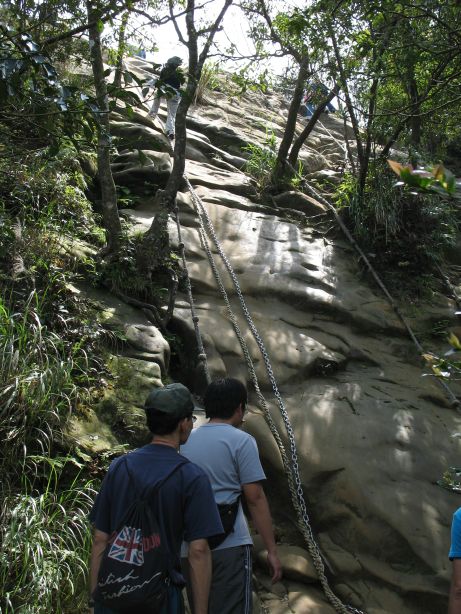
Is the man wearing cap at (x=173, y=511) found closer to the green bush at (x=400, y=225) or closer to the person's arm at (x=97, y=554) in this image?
the person's arm at (x=97, y=554)

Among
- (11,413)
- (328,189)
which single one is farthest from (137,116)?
(11,413)

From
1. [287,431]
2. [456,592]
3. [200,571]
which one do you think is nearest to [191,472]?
[200,571]

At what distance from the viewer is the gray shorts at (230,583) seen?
2.83 meters

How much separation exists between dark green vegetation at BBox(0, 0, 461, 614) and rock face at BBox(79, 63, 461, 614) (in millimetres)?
546

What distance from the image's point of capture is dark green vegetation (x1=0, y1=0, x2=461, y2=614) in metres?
3.42

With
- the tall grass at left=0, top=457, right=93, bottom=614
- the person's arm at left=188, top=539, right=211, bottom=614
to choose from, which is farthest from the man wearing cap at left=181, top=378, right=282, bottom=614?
the tall grass at left=0, top=457, right=93, bottom=614

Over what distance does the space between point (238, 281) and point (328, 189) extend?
11.3ft

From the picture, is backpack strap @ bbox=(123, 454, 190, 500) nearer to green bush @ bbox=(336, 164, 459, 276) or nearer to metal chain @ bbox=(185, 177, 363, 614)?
metal chain @ bbox=(185, 177, 363, 614)

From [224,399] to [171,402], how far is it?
65 cm

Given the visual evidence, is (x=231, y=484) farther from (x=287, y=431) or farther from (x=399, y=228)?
(x=399, y=228)

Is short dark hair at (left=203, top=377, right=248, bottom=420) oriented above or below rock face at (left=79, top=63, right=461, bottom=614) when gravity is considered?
above

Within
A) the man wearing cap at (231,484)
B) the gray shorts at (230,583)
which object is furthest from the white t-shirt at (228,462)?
the gray shorts at (230,583)

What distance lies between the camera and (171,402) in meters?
2.55

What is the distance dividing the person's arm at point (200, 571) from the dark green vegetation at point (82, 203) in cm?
131
